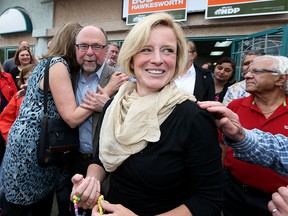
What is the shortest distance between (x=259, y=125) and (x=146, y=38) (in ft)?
4.19

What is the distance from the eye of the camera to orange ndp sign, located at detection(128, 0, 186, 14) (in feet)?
21.9

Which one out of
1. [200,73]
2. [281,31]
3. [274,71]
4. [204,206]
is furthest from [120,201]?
[281,31]

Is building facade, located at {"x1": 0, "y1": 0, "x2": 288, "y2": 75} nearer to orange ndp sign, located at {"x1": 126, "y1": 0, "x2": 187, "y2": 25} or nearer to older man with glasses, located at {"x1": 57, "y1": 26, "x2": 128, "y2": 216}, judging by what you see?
orange ndp sign, located at {"x1": 126, "y1": 0, "x2": 187, "y2": 25}

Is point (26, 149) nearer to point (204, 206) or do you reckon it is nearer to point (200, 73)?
point (204, 206)

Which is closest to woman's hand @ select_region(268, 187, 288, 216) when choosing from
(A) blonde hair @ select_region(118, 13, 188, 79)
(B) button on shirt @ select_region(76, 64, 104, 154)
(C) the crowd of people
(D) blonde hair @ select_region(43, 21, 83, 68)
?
(C) the crowd of people

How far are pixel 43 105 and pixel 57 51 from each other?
426 millimetres

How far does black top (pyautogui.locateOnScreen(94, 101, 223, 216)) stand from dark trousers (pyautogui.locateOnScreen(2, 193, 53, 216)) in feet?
3.64

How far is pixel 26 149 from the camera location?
1749 mm

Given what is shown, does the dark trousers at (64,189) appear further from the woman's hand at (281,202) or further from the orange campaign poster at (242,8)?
the orange campaign poster at (242,8)

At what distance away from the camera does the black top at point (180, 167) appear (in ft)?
3.69

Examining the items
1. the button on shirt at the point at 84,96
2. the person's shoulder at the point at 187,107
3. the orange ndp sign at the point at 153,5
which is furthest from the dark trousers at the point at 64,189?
the orange ndp sign at the point at 153,5

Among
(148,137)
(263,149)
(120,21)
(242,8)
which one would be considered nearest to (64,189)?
(148,137)

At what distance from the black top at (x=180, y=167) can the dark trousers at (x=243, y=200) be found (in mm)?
918

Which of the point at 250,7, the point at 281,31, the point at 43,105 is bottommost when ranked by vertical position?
the point at 43,105
